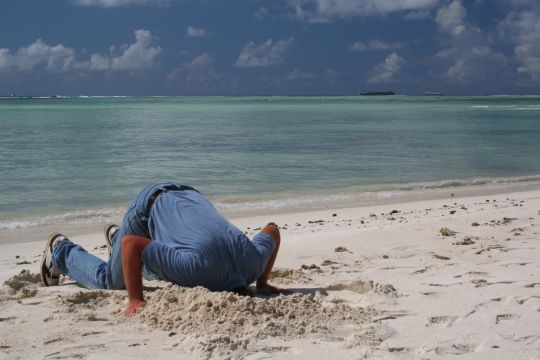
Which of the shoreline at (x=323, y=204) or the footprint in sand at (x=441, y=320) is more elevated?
the shoreline at (x=323, y=204)

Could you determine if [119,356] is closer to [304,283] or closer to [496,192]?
[304,283]

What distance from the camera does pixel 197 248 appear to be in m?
3.79

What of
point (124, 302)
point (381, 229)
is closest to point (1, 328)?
point (124, 302)

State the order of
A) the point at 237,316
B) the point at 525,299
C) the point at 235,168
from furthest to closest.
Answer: the point at 235,168
the point at 525,299
the point at 237,316

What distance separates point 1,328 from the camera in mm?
3609

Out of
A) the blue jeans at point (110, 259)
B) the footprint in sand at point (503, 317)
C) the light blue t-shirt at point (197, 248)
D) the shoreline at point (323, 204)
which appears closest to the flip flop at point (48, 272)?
the blue jeans at point (110, 259)

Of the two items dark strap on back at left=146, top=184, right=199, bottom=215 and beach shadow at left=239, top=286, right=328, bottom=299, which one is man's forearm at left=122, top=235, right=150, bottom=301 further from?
beach shadow at left=239, top=286, right=328, bottom=299

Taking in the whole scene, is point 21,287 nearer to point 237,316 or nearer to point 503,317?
point 237,316

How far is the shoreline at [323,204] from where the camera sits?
27.9ft

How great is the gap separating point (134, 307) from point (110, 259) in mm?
657

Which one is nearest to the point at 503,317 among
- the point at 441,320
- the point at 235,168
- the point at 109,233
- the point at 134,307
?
the point at 441,320

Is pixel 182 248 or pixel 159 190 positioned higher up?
pixel 159 190

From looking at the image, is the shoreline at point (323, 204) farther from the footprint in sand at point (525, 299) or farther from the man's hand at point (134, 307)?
the footprint in sand at point (525, 299)

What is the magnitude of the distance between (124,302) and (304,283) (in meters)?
1.44
